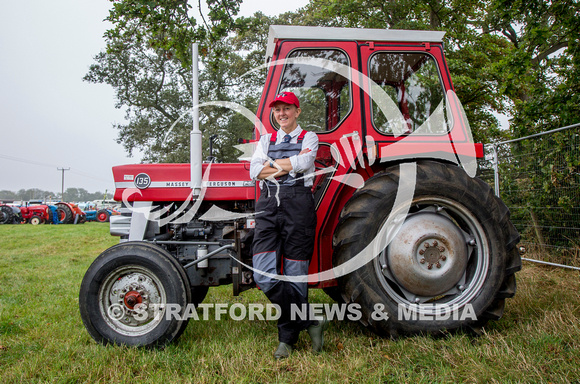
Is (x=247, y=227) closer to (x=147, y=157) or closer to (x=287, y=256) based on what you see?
(x=287, y=256)

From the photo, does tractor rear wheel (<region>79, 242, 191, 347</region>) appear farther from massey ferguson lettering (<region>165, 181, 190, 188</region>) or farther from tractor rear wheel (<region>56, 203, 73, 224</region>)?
tractor rear wheel (<region>56, 203, 73, 224</region>)

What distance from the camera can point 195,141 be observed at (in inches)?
128

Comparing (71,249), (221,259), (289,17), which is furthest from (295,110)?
(289,17)

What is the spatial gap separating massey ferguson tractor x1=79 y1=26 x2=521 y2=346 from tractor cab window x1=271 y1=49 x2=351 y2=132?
10 millimetres

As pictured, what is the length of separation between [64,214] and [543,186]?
2635 cm

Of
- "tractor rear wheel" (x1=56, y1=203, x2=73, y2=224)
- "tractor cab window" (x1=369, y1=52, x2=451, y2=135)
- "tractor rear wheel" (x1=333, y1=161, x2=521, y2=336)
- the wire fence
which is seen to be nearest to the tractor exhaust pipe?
"tractor rear wheel" (x1=333, y1=161, x2=521, y2=336)

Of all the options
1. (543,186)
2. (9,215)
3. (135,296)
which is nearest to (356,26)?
(543,186)

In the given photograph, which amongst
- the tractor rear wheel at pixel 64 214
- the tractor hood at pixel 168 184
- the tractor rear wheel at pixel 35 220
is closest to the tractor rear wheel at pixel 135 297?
the tractor hood at pixel 168 184

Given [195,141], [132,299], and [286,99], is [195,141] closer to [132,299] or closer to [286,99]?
[286,99]

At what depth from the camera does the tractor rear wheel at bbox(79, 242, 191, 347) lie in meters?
3.07

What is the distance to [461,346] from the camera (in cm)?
283

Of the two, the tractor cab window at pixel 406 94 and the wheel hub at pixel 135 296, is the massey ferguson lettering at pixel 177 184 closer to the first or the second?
the wheel hub at pixel 135 296

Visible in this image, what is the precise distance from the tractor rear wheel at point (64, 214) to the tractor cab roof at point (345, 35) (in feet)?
84.4

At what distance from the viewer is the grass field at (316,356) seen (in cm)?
255
